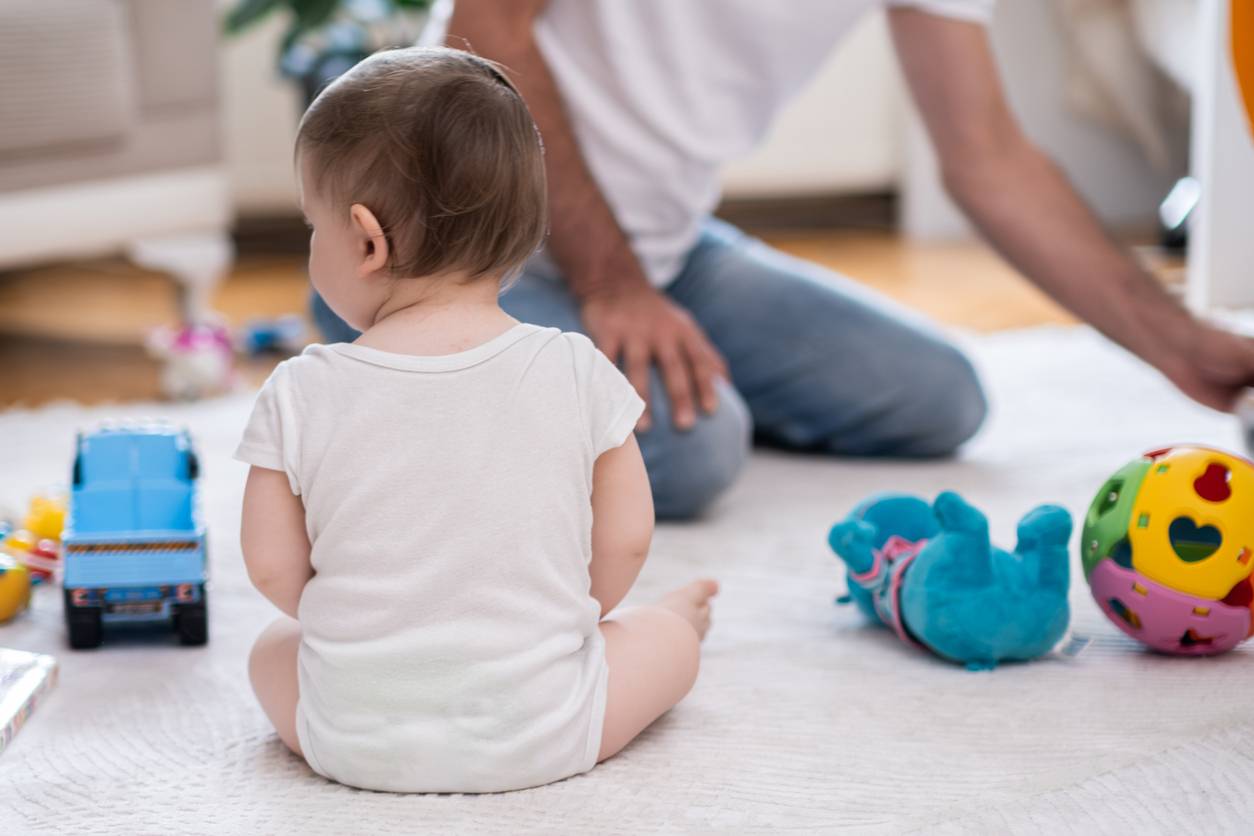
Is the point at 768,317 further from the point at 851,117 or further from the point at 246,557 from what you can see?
the point at 851,117

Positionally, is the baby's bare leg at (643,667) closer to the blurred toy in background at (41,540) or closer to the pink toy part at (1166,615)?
the pink toy part at (1166,615)

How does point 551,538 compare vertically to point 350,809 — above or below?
above

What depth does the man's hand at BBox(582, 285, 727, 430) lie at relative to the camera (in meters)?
1.29

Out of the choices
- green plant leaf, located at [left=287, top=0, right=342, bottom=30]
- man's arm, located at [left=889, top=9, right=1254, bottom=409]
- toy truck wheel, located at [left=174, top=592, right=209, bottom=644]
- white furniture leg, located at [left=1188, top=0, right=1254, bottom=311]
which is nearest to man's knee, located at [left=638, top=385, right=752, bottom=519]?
man's arm, located at [left=889, top=9, right=1254, bottom=409]

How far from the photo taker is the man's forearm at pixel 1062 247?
125cm

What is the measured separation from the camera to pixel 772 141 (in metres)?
3.29

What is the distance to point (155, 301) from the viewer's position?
2.73m

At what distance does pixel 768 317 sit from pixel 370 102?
0.88 metres

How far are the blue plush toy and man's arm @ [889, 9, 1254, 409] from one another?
360 millimetres

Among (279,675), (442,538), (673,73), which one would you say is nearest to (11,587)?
(279,675)

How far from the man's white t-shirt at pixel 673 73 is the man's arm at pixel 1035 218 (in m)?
0.05

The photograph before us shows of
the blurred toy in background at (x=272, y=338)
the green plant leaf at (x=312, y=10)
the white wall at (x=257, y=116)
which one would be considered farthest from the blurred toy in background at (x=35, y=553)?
the white wall at (x=257, y=116)

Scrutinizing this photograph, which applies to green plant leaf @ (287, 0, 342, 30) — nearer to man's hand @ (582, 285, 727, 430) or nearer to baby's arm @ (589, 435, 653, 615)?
man's hand @ (582, 285, 727, 430)

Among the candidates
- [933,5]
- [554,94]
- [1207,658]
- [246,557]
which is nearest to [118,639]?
[246,557]
